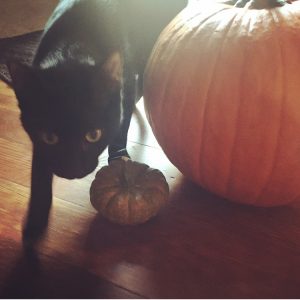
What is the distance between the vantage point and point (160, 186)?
3.79ft

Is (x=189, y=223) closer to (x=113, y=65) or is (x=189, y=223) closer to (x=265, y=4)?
(x=113, y=65)

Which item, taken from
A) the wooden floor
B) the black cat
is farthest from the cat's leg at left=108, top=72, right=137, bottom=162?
the wooden floor

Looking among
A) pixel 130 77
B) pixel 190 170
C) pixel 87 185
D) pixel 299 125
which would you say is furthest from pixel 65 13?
pixel 299 125

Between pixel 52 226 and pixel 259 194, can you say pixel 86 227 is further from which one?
pixel 259 194

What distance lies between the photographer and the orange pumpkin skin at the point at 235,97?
955 millimetres

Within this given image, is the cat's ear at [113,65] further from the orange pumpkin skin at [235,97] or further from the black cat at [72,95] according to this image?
the orange pumpkin skin at [235,97]

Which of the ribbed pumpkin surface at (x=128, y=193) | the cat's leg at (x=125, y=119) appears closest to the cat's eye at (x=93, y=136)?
the ribbed pumpkin surface at (x=128, y=193)

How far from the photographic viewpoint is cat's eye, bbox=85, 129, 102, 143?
3.53 feet

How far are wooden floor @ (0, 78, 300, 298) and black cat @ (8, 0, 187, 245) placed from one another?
0.31 feet

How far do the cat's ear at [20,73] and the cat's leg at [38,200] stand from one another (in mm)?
202

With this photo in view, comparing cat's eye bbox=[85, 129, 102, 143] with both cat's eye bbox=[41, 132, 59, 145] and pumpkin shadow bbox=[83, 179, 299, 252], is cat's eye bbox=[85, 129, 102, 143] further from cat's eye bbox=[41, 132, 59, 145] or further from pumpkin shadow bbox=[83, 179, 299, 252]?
pumpkin shadow bbox=[83, 179, 299, 252]

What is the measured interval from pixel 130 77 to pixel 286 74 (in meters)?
0.60

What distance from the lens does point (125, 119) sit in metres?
1.38

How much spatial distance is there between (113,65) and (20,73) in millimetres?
264
